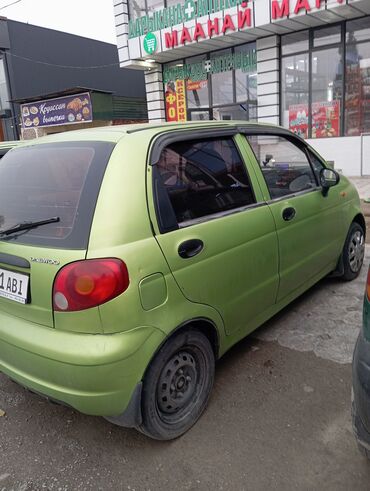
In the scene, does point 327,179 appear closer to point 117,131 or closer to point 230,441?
point 117,131

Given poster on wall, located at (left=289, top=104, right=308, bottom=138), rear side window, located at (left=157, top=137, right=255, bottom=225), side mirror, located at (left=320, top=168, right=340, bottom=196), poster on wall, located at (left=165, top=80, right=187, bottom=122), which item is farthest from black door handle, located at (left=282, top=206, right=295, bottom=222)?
poster on wall, located at (left=165, top=80, right=187, bottom=122)

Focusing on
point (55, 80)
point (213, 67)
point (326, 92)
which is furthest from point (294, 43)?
point (55, 80)

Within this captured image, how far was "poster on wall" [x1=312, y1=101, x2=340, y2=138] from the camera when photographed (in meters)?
11.5

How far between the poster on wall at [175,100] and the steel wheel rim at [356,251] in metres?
11.0

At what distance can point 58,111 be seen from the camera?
57.2 feet

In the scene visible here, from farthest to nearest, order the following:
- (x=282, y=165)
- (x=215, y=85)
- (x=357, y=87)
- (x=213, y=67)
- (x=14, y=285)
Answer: (x=215, y=85) → (x=213, y=67) → (x=357, y=87) → (x=282, y=165) → (x=14, y=285)

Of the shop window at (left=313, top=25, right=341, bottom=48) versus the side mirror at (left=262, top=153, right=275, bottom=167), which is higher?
the shop window at (left=313, top=25, right=341, bottom=48)

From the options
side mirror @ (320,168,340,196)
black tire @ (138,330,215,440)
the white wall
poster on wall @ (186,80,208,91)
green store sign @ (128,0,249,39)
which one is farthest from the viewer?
poster on wall @ (186,80,208,91)

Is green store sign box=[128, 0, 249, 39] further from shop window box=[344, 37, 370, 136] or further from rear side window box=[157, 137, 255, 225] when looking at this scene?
rear side window box=[157, 137, 255, 225]

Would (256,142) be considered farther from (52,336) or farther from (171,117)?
(171,117)

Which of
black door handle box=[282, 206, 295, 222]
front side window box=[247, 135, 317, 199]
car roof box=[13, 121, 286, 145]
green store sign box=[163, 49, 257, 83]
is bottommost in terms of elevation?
black door handle box=[282, 206, 295, 222]

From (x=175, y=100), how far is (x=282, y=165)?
1218cm

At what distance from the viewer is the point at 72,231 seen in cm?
205

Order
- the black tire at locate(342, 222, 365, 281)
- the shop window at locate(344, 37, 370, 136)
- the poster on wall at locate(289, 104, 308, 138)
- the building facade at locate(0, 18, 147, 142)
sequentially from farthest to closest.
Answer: the building facade at locate(0, 18, 147, 142) < the poster on wall at locate(289, 104, 308, 138) < the shop window at locate(344, 37, 370, 136) < the black tire at locate(342, 222, 365, 281)
